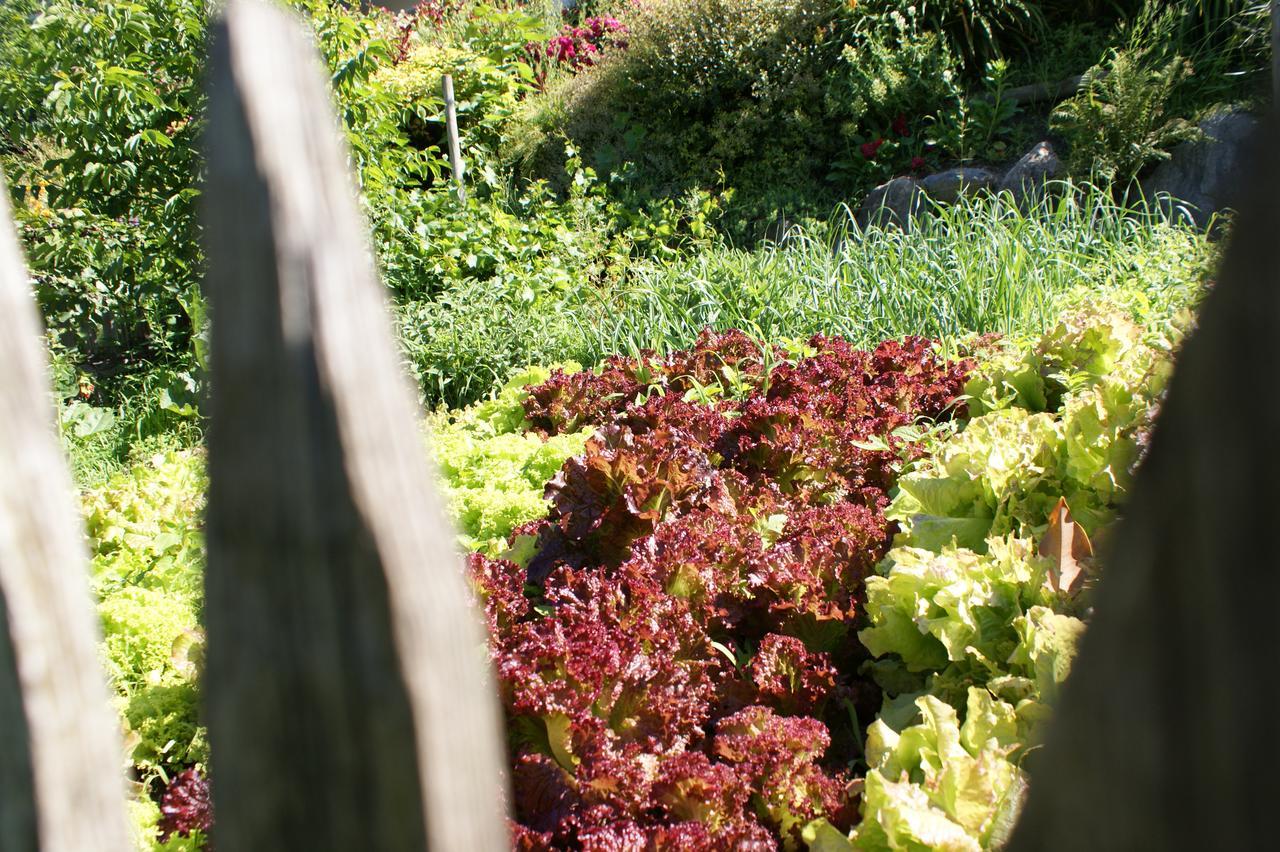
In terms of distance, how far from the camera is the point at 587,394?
15.0ft

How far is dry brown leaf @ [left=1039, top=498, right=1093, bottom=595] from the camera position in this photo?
2246 millimetres

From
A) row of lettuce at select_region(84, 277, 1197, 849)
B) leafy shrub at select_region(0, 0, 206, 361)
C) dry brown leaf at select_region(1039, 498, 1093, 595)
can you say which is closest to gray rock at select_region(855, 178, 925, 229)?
row of lettuce at select_region(84, 277, 1197, 849)

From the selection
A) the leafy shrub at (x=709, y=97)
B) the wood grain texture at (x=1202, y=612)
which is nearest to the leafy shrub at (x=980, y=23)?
the leafy shrub at (x=709, y=97)

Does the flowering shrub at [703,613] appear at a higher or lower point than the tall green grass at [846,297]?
lower

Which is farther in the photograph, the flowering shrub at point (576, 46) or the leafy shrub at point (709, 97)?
the flowering shrub at point (576, 46)

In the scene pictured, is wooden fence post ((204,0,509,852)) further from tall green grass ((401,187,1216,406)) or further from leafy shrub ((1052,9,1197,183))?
leafy shrub ((1052,9,1197,183))

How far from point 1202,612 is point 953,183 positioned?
31.9 ft

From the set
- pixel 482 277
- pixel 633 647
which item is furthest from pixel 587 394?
pixel 482 277

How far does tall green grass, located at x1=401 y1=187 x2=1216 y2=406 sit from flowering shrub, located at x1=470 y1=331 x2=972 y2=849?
1414mm

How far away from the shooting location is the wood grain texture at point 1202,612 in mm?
355

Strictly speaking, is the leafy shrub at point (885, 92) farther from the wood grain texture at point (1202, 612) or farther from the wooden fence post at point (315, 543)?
the wood grain texture at point (1202, 612)

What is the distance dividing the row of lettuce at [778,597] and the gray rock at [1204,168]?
5489 millimetres

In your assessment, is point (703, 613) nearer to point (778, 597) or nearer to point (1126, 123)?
point (778, 597)

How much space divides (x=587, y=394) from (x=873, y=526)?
201 centimetres
